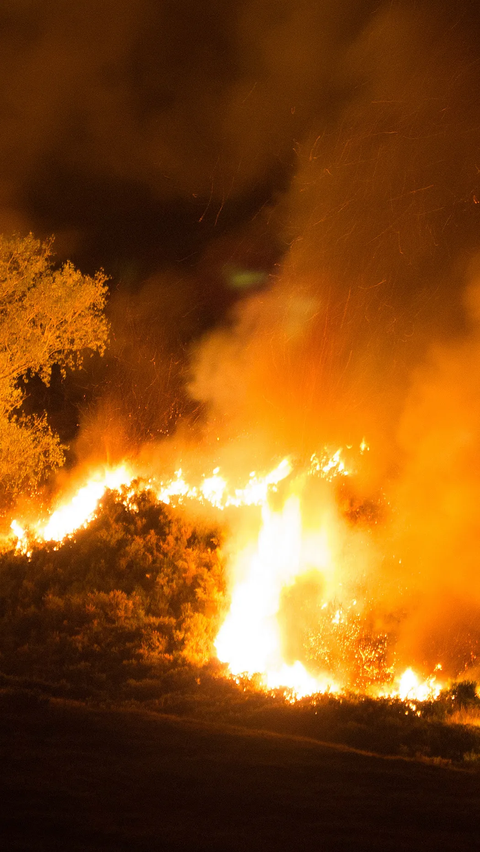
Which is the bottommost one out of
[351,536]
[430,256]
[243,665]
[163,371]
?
[243,665]

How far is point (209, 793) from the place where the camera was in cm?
472

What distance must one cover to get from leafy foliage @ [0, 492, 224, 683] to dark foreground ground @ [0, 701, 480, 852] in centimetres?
239

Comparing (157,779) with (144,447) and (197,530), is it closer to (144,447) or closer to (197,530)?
(197,530)

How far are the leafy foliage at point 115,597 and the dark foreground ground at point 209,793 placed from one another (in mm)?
2387

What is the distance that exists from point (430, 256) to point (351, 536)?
5024 millimetres

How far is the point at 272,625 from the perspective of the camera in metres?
10.3

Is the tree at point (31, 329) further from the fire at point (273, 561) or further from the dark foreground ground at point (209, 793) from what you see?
the dark foreground ground at point (209, 793)

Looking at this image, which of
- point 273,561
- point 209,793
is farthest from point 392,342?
point 209,793

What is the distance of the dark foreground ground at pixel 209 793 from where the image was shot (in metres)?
3.97

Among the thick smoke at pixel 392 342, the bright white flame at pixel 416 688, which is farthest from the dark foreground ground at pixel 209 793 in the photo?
the thick smoke at pixel 392 342

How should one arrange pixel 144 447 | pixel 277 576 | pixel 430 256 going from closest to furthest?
pixel 277 576
pixel 430 256
pixel 144 447

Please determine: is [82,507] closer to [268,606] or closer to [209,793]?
[268,606]

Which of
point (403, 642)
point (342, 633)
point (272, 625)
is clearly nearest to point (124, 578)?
point (272, 625)

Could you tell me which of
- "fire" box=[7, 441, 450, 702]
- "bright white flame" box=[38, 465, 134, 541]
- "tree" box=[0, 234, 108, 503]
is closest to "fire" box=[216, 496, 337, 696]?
"fire" box=[7, 441, 450, 702]
